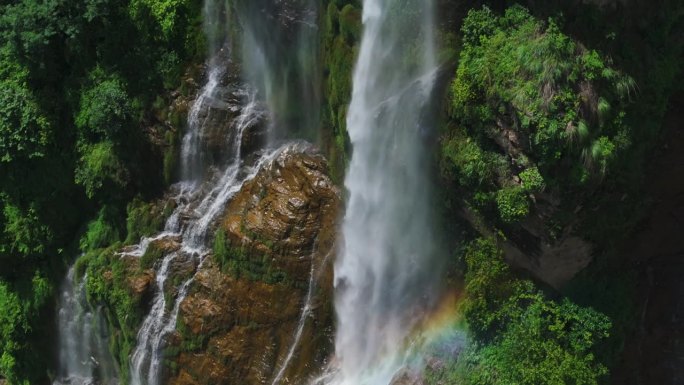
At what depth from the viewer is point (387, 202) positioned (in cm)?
1163

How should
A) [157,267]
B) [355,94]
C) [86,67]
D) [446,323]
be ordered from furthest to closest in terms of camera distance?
[86,67] < [157,267] < [355,94] < [446,323]

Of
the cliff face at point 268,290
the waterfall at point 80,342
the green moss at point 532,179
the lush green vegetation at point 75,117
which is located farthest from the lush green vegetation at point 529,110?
the waterfall at point 80,342

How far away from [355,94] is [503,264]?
375 cm

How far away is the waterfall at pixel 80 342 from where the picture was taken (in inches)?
580

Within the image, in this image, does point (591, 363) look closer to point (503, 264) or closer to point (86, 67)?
point (503, 264)

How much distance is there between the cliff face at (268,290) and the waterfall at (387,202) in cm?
44

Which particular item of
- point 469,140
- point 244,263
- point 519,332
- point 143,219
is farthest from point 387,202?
point 143,219

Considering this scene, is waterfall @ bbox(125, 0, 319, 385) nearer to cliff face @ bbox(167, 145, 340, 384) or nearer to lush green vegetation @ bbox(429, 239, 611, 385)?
cliff face @ bbox(167, 145, 340, 384)

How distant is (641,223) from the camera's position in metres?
9.84

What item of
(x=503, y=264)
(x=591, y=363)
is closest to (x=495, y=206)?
(x=503, y=264)

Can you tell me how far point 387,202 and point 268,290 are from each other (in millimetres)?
2694

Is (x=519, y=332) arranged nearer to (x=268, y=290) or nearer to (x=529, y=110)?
(x=529, y=110)

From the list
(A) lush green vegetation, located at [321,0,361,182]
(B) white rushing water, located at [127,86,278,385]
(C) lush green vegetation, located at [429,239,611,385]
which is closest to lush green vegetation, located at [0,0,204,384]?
(B) white rushing water, located at [127,86,278,385]

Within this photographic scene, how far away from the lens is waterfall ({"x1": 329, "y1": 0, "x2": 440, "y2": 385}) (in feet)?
35.0
